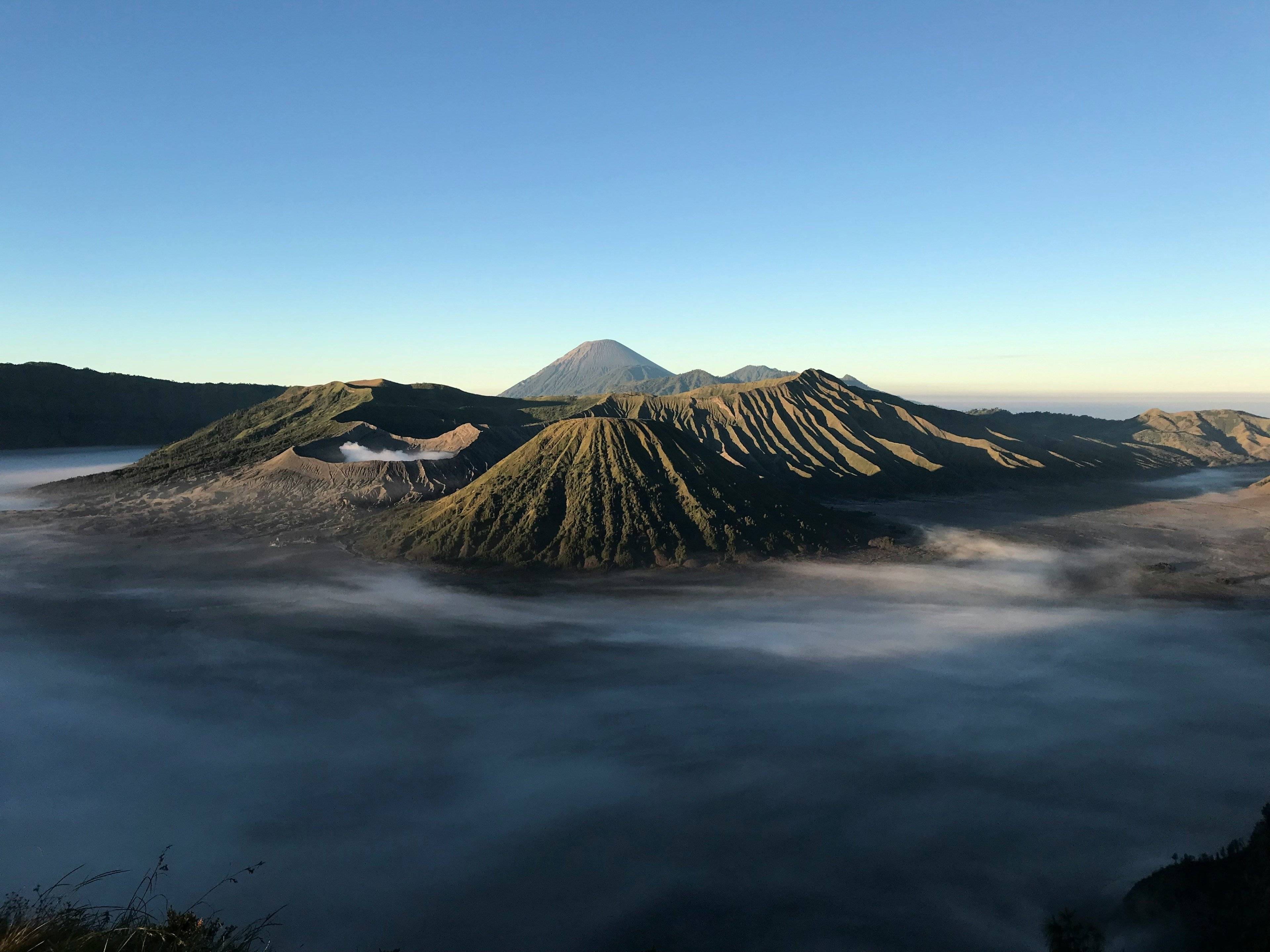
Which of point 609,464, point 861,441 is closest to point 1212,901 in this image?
point 609,464

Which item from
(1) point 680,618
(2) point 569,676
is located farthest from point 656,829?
(1) point 680,618

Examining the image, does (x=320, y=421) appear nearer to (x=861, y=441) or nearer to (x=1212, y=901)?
(x=861, y=441)

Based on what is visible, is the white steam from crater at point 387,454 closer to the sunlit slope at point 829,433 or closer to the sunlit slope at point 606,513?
the sunlit slope at point 606,513

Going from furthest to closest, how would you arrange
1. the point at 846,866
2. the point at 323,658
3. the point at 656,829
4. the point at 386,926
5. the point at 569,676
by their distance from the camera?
the point at 323,658
the point at 569,676
the point at 656,829
the point at 846,866
the point at 386,926

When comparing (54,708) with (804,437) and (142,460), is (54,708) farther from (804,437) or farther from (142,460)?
(804,437)

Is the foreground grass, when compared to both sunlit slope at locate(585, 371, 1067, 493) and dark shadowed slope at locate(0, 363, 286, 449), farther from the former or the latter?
dark shadowed slope at locate(0, 363, 286, 449)

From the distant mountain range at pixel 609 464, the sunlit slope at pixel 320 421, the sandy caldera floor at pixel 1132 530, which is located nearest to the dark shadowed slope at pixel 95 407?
the sunlit slope at pixel 320 421

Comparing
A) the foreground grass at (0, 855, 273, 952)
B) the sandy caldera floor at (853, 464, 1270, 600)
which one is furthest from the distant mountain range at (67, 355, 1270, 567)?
the foreground grass at (0, 855, 273, 952)
